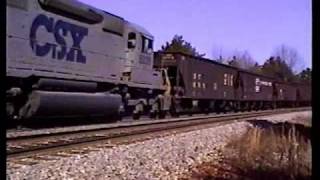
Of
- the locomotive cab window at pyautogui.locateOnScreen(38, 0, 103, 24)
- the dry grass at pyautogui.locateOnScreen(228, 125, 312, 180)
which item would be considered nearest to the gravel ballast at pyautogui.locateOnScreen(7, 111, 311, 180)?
the dry grass at pyautogui.locateOnScreen(228, 125, 312, 180)

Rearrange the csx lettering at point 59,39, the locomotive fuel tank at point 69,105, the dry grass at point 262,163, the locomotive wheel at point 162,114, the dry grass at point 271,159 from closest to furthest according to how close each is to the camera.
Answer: the dry grass at point 262,163
the dry grass at point 271,159
the locomotive fuel tank at point 69,105
the csx lettering at point 59,39
the locomotive wheel at point 162,114

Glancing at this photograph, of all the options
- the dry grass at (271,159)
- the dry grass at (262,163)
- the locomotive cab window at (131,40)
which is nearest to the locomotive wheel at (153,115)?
the locomotive cab window at (131,40)

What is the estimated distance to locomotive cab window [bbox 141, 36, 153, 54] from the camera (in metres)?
23.7

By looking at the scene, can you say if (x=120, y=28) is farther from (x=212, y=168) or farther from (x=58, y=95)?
(x=212, y=168)

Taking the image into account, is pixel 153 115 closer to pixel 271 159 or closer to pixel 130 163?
pixel 271 159

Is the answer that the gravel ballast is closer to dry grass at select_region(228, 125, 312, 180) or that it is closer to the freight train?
dry grass at select_region(228, 125, 312, 180)

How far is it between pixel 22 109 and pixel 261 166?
8.88 meters

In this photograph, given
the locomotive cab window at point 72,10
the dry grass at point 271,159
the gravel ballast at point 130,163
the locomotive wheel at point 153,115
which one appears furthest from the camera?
the locomotive wheel at point 153,115

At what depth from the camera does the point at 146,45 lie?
78.9ft

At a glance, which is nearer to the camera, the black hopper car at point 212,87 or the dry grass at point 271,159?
the dry grass at point 271,159

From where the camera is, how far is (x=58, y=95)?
16.3 m

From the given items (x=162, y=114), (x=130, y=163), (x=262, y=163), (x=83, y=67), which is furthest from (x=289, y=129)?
(x=162, y=114)

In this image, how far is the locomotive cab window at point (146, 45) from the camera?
2367 centimetres

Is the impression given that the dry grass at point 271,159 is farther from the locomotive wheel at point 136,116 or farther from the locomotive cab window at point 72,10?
the locomotive wheel at point 136,116
